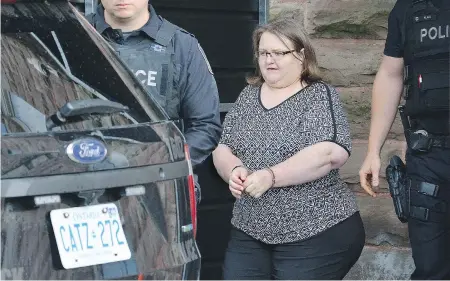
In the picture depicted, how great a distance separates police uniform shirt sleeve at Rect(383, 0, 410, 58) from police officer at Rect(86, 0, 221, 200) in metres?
0.95

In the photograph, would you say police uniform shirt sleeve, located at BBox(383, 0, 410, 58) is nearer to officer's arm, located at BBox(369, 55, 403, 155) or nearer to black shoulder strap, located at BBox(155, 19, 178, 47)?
officer's arm, located at BBox(369, 55, 403, 155)

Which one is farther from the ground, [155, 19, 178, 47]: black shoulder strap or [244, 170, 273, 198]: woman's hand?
[155, 19, 178, 47]: black shoulder strap

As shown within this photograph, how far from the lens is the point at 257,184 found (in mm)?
4812

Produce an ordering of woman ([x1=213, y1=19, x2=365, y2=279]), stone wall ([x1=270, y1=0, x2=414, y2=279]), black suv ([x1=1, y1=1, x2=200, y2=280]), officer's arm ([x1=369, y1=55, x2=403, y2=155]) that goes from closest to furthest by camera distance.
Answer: black suv ([x1=1, y1=1, x2=200, y2=280])
woman ([x1=213, y1=19, x2=365, y2=279])
officer's arm ([x1=369, y1=55, x2=403, y2=155])
stone wall ([x1=270, y1=0, x2=414, y2=279])

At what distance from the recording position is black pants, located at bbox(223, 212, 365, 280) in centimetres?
496

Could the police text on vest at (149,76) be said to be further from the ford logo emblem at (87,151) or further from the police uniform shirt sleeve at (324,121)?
the ford logo emblem at (87,151)

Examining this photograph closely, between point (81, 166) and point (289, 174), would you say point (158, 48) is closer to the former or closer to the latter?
point (289, 174)

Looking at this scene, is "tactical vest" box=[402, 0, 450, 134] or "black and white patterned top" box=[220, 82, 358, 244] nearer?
"black and white patterned top" box=[220, 82, 358, 244]

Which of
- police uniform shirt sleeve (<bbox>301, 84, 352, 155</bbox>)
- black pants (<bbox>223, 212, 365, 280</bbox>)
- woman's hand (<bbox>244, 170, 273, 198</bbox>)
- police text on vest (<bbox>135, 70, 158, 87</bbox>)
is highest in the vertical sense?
police text on vest (<bbox>135, 70, 158, 87</bbox>)

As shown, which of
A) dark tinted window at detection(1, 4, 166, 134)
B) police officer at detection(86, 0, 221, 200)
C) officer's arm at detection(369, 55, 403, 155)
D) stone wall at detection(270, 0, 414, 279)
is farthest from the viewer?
stone wall at detection(270, 0, 414, 279)

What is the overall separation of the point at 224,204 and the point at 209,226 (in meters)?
0.19

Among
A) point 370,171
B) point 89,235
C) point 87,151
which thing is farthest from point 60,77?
point 370,171

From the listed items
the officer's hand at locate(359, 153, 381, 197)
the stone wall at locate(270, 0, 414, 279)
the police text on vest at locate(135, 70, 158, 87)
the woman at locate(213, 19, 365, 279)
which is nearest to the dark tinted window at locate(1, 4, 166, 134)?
the police text on vest at locate(135, 70, 158, 87)

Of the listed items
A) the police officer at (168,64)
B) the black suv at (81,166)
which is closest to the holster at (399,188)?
the police officer at (168,64)
